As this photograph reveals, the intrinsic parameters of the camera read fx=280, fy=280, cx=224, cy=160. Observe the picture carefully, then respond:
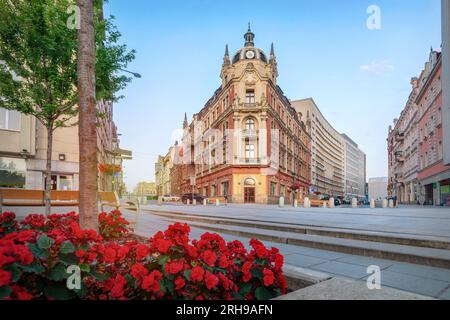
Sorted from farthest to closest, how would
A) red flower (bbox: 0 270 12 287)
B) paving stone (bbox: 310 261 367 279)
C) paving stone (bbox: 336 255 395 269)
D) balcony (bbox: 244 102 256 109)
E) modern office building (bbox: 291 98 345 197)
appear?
modern office building (bbox: 291 98 345 197)
balcony (bbox: 244 102 256 109)
paving stone (bbox: 336 255 395 269)
paving stone (bbox: 310 261 367 279)
red flower (bbox: 0 270 12 287)

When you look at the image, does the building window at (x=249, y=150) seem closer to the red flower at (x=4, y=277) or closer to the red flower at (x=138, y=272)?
the red flower at (x=138, y=272)

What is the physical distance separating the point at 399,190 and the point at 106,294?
227ft

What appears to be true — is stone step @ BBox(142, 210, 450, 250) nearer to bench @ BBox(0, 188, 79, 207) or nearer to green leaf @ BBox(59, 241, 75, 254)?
green leaf @ BBox(59, 241, 75, 254)

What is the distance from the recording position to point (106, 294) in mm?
2271

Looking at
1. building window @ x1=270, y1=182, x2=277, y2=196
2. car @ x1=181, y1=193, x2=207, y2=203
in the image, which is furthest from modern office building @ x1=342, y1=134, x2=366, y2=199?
car @ x1=181, y1=193, x2=207, y2=203

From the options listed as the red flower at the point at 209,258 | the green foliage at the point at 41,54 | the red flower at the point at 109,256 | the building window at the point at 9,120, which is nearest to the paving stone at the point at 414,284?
the red flower at the point at 209,258

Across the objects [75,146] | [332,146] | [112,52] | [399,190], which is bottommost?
[399,190]

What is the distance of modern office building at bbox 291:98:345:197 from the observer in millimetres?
72188

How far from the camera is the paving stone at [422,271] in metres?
3.59

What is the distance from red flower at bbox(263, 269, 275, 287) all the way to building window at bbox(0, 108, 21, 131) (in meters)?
22.0

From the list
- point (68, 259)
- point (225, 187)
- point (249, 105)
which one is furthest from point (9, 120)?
point (249, 105)

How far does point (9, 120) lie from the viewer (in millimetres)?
18641
